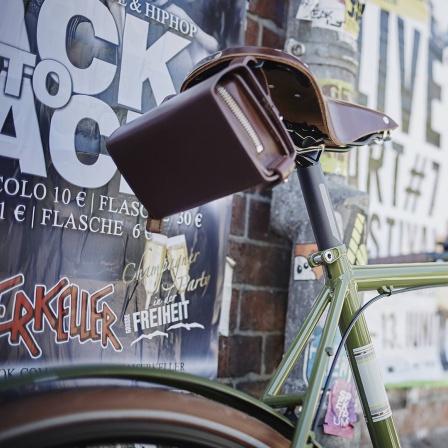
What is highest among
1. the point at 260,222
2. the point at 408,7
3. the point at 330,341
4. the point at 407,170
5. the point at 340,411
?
the point at 408,7

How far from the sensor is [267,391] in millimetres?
878

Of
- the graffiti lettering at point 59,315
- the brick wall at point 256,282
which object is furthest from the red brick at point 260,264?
the graffiti lettering at point 59,315

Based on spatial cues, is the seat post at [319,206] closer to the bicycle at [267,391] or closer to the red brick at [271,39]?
the bicycle at [267,391]

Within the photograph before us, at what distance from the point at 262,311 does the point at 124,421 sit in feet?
3.09

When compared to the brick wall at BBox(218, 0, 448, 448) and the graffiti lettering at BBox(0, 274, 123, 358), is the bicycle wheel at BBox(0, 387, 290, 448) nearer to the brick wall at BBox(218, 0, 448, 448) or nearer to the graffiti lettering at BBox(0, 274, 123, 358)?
the graffiti lettering at BBox(0, 274, 123, 358)

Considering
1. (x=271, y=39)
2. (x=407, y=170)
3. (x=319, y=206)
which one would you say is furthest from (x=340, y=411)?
(x=407, y=170)

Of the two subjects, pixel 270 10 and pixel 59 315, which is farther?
pixel 270 10

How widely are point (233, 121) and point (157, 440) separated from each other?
1.25ft

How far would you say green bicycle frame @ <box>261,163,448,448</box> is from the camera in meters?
0.88

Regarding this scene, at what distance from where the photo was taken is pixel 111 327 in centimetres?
119

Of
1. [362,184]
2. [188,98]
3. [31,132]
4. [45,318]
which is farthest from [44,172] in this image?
[362,184]

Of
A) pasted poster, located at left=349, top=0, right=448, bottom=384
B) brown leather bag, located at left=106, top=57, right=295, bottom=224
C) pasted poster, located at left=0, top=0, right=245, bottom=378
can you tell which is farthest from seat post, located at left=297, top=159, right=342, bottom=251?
pasted poster, located at left=349, top=0, right=448, bottom=384

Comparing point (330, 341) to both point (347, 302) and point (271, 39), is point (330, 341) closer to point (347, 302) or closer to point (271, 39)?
point (347, 302)

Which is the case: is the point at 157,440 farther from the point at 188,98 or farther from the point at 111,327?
the point at 111,327
